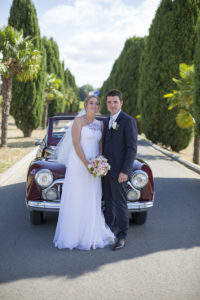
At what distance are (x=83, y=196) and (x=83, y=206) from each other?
0.13 meters

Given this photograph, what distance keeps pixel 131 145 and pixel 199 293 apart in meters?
1.76

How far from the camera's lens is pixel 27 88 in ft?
63.8

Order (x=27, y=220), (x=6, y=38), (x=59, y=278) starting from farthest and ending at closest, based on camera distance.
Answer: (x=6, y=38) → (x=27, y=220) → (x=59, y=278)

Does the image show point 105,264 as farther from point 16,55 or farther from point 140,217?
point 16,55

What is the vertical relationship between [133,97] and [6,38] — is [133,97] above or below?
below

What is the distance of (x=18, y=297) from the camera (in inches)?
105

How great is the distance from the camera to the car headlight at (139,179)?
4.35 meters

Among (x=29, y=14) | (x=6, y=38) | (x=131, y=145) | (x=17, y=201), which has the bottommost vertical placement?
(x=17, y=201)

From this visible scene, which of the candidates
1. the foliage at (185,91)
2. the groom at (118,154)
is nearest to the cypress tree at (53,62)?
the foliage at (185,91)

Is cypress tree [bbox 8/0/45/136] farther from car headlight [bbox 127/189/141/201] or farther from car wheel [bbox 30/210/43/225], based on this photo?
car headlight [bbox 127/189/141/201]

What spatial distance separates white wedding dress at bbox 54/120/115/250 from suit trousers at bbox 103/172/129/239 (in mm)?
116

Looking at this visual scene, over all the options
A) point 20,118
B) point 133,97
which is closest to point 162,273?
point 20,118

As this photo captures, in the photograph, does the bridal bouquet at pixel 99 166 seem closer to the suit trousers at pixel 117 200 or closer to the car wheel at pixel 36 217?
the suit trousers at pixel 117 200

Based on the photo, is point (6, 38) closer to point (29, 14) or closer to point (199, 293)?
point (29, 14)
